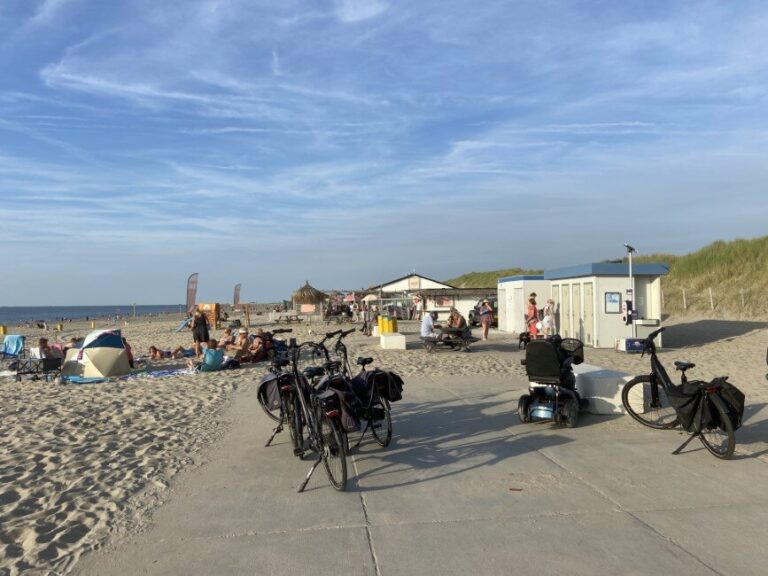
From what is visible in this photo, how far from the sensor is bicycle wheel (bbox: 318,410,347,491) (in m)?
5.21

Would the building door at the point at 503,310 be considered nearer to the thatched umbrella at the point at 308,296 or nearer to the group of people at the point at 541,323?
the group of people at the point at 541,323

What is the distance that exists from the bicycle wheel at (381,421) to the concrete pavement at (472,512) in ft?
0.42

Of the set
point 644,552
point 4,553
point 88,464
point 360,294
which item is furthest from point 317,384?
point 360,294

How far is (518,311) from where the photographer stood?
2372 centimetres

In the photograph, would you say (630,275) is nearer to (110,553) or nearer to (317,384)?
(317,384)

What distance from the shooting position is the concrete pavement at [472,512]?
377cm

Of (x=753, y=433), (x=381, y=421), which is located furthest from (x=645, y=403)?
(x=381, y=421)

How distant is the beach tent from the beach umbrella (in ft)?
93.1

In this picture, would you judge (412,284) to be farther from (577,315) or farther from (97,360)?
(97,360)

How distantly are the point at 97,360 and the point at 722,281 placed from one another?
32077 millimetres

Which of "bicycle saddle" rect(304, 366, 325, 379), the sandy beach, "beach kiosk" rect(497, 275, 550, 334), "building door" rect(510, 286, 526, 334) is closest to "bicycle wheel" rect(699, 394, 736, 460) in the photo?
the sandy beach

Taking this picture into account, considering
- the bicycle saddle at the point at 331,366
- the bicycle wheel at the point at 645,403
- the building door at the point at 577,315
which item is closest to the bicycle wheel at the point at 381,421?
the bicycle saddle at the point at 331,366

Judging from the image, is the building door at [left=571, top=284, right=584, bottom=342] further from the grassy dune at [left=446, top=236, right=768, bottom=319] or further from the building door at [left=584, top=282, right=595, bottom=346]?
the grassy dune at [left=446, top=236, right=768, bottom=319]

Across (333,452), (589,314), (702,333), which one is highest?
(589,314)
